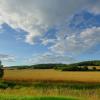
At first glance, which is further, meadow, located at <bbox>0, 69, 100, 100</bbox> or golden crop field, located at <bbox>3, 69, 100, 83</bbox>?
golden crop field, located at <bbox>3, 69, 100, 83</bbox>

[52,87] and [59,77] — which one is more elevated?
[59,77]

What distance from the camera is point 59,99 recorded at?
63.7 ft

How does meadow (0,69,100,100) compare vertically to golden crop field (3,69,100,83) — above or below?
below

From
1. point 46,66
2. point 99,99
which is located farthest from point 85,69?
point 99,99

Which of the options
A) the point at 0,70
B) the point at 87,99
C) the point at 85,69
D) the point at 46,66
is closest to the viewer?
the point at 87,99

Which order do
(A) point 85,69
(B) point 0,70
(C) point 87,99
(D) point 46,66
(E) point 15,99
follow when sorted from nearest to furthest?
(E) point 15,99 < (C) point 87,99 < (B) point 0,70 < (A) point 85,69 < (D) point 46,66

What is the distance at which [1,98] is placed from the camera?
722 inches

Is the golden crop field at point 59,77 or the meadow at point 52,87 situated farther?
the golden crop field at point 59,77

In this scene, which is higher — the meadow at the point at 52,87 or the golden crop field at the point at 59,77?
the golden crop field at the point at 59,77

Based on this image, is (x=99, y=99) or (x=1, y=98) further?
(x=99, y=99)

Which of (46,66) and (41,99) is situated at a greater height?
(46,66)

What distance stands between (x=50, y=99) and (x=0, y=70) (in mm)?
47189

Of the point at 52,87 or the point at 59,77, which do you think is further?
the point at 59,77

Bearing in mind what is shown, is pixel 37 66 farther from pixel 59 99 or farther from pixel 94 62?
pixel 59 99
